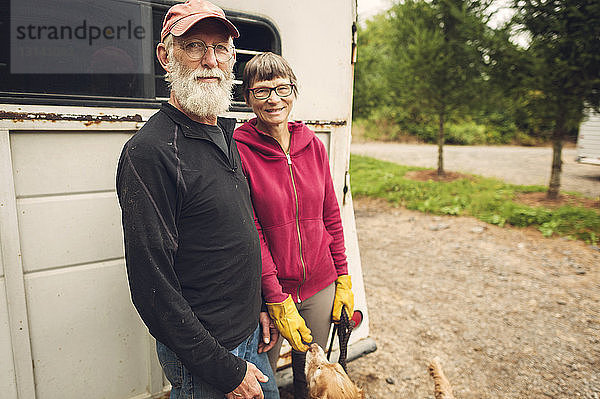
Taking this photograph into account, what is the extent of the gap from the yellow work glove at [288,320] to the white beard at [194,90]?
1.01m

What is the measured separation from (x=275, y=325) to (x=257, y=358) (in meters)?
0.20

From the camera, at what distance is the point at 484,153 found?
20000 millimetres

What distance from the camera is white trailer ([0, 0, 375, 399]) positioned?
74.1 inches

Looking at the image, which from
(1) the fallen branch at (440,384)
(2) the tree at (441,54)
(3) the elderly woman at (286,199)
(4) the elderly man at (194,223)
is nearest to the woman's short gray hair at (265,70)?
(3) the elderly woman at (286,199)

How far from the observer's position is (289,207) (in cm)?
204

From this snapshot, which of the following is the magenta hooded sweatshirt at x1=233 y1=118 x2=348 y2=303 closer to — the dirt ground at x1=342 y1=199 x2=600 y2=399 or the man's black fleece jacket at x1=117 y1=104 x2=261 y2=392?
the man's black fleece jacket at x1=117 y1=104 x2=261 y2=392

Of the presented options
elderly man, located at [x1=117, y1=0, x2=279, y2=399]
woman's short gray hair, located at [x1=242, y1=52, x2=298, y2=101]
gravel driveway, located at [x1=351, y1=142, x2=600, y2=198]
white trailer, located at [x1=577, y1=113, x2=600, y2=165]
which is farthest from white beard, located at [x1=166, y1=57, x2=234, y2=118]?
white trailer, located at [x1=577, y1=113, x2=600, y2=165]

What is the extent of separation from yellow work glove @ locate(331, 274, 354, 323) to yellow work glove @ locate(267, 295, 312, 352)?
0.33 meters

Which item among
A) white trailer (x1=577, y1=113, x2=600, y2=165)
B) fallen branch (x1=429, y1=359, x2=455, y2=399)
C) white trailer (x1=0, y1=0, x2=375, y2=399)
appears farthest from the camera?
white trailer (x1=577, y1=113, x2=600, y2=165)

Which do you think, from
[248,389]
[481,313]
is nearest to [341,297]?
[248,389]

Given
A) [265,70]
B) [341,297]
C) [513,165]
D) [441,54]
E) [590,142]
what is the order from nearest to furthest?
[265,70] < [341,297] < [441,54] < [590,142] < [513,165]

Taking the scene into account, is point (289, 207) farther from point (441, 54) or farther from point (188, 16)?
point (441, 54)

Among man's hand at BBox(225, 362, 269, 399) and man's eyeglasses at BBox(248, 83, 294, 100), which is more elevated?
man's eyeglasses at BBox(248, 83, 294, 100)

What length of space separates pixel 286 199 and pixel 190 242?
0.64m
